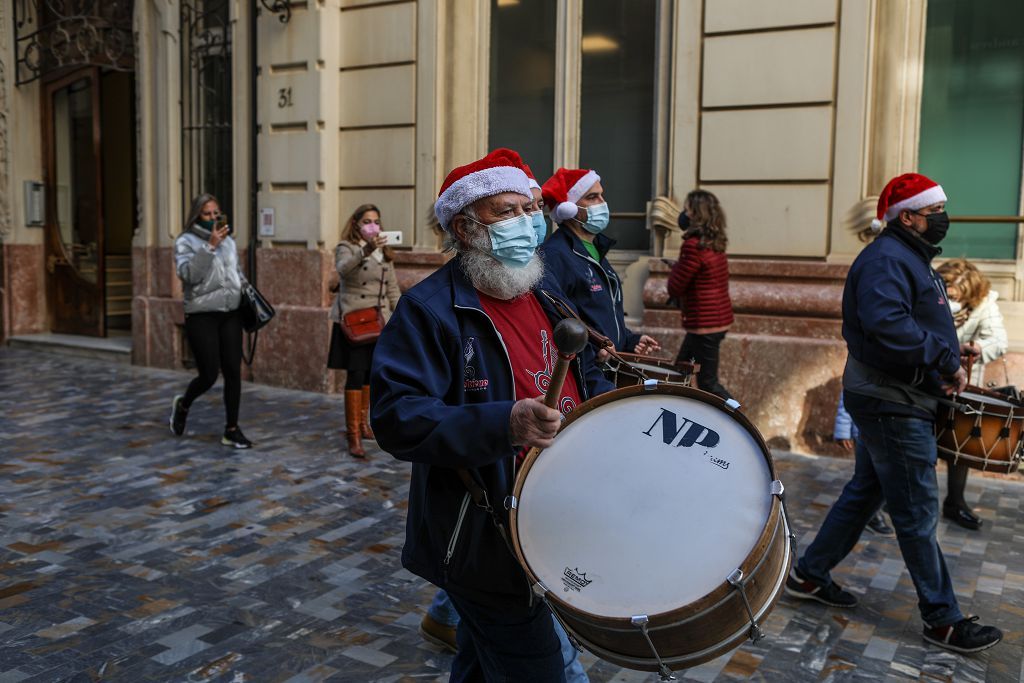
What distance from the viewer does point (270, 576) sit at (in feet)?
15.5

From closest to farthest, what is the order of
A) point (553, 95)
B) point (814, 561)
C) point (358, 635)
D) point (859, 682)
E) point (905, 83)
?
point (859, 682) < point (358, 635) < point (814, 561) < point (905, 83) < point (553, 95)

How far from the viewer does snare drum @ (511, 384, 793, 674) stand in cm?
208

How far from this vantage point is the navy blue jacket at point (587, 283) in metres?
5.05

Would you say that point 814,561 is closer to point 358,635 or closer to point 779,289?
point 358,635

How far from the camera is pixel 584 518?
2.20m

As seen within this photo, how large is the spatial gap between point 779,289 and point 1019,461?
339cm

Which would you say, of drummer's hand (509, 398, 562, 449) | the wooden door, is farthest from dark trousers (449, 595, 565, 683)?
the wooden door

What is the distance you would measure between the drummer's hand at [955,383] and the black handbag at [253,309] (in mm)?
4943

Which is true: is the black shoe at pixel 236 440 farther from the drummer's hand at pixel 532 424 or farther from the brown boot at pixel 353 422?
the drummer's hand at pixel 532 424

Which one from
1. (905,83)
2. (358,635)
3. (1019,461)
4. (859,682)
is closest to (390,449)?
(358,635)

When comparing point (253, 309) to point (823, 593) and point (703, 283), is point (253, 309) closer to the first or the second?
point (703, 283)

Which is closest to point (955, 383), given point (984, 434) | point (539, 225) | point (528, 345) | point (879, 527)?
point (984, 434)

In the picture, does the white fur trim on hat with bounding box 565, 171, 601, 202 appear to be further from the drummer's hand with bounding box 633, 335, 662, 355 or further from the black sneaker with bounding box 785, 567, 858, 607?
the black sneaker with bounding box 785, 567, 858, 607

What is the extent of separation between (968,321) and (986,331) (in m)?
0.12
